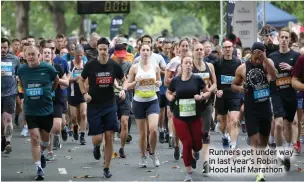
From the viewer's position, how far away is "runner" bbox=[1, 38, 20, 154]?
18.5m

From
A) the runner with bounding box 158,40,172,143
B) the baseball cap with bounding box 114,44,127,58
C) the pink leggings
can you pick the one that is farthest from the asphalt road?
the baseball cap with bounding box 114,44,127,58

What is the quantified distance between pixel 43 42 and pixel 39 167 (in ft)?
31.6

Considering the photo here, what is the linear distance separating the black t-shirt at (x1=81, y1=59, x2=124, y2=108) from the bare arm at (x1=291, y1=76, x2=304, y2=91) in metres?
2.59

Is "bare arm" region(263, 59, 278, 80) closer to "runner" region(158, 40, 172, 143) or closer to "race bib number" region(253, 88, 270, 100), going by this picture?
"race bib number" region(253, 88, 270, 100)

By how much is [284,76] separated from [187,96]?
225cm

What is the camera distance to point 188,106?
14.8 metres

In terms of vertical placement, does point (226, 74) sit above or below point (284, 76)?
below

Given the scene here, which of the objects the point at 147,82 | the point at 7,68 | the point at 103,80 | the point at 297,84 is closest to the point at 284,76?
the point at 297,84

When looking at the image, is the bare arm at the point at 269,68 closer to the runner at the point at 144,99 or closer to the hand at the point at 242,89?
the hand at the point at 242,89

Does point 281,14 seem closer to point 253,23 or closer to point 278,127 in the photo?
point 253,23

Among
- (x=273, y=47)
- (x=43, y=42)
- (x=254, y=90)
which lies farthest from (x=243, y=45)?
(x=254, y=90)

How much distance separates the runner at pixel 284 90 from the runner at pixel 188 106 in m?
1.72

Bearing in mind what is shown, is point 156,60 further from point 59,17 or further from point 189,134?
point 59,17

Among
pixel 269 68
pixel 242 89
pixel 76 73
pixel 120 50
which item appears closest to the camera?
pixel 269 68
